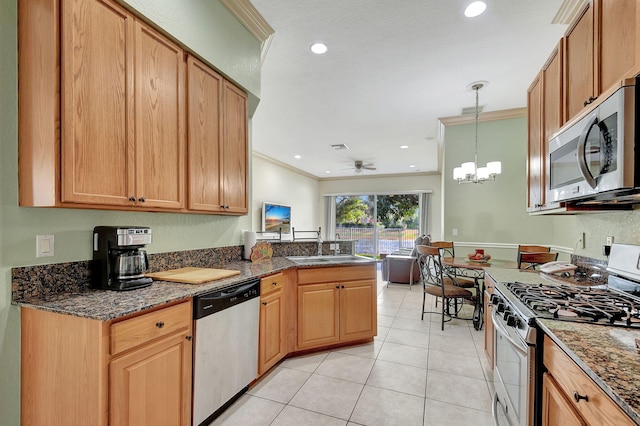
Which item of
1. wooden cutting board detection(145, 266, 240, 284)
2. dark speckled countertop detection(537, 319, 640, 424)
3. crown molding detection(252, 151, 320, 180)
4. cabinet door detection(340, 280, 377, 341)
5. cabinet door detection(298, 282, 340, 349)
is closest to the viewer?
dark speckled countertop detection(537, 319, 640, 424)

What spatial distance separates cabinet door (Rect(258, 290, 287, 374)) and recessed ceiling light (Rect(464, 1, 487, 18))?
2.66m

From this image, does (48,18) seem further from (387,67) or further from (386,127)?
(386,127)

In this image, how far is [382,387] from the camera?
2.29 metres

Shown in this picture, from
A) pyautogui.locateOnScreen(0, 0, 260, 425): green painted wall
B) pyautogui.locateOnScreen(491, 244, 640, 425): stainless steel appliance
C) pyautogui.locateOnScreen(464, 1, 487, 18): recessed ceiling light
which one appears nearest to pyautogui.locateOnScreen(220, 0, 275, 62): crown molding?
pyautogui.locateOnScreen(0, 0, 260, 425): green painted wall

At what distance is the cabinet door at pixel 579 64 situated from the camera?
5.29ft

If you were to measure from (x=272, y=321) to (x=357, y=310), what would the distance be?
0.95 meters

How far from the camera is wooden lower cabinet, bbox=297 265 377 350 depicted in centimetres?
275

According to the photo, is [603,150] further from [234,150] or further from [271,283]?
[234,150]

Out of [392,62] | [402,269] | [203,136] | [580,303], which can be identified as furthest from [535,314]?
[402,269]

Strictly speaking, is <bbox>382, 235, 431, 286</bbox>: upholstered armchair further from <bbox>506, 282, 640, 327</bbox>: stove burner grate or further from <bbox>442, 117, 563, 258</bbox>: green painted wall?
<bbox>506, 282, 640, 327</bbox>: stove burner grate

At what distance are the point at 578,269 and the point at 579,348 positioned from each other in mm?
1834

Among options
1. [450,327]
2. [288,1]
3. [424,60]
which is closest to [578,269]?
[450,327]

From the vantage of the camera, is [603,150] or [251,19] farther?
[251,19]

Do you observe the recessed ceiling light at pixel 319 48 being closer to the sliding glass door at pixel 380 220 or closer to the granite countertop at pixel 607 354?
the granite countertop at pixel 607 354
